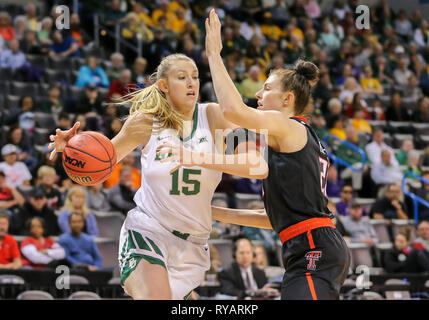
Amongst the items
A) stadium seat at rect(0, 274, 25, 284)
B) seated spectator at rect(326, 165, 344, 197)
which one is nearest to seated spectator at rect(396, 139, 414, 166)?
seated spectator at rect(326, 165, 344, 197)

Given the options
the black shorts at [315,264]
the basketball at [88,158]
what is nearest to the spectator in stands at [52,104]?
the basketball at [88,158]

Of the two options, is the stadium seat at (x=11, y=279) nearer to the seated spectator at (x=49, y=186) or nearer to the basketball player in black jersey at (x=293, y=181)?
the seated spectator at (x=49, y=186)

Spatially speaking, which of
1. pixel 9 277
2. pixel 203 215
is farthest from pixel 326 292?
pixel 9 277

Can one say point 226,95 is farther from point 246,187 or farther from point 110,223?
point 246,187

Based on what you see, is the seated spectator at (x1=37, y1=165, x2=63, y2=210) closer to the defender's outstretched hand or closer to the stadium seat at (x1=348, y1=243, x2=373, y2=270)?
the stadium seat at (x1=348, y1=243, x2=373, y2=270)

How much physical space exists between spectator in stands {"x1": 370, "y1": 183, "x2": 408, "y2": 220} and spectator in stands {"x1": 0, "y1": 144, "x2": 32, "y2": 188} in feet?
16.3

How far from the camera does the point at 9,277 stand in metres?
6.72

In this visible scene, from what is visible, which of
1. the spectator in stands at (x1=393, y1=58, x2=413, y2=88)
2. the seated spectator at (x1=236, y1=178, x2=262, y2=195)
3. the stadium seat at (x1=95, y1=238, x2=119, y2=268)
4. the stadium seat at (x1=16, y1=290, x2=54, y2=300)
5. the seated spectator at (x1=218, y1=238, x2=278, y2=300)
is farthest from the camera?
the spectator in stands at (x1=393, y1=58, x2=413, y2=88)

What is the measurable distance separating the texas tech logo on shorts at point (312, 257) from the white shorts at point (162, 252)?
0.78m

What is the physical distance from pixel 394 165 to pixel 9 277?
6608mm

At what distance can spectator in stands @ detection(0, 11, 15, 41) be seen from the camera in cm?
1098

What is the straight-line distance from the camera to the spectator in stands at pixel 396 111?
12742 millimetres

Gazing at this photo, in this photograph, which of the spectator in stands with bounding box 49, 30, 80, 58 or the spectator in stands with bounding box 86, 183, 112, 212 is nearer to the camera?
the spectator in stands with bounding box 86, 183, 112, 212

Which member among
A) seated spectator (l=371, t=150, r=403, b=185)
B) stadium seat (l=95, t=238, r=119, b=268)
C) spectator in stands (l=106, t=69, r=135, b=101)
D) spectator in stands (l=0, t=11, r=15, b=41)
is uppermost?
spectator in stands (l=0, t=11, r=15, b=41)
